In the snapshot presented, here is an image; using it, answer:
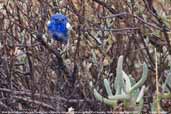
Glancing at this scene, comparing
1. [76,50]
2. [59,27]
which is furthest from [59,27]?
[76,50]

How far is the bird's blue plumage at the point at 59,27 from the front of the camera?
2.41 metres

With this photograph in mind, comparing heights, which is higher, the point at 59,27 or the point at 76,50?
the point at 59,27

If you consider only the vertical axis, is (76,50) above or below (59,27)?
below

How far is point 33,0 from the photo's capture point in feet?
9.46

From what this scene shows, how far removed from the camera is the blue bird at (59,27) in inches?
95.2

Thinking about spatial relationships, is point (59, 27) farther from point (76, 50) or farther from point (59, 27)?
point (76, 50)

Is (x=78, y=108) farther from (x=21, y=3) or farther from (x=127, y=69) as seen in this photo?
(x=21, y=3)

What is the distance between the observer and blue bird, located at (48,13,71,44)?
2.42 meters

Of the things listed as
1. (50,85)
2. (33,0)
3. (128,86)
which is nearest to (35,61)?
(50,85)

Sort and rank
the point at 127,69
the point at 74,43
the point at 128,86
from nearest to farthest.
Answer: the point at 128,86 → the point at 127,69 → the point at 74,43

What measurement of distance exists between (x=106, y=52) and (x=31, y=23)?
397 millimetres

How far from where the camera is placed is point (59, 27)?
2.49 m

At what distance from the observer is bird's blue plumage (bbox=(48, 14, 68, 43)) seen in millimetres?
2414

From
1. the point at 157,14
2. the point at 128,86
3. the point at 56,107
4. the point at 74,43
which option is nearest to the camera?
the point at 128,86
